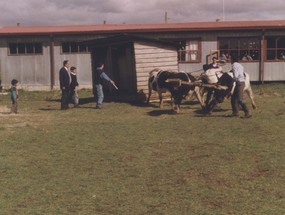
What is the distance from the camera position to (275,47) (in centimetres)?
2589

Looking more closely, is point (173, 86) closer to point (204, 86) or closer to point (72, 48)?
point (204, 86)

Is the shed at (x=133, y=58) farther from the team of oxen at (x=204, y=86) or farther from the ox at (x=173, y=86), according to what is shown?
the team of oxen at (x=204, y=86)

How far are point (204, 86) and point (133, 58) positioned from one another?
5244 millimetres

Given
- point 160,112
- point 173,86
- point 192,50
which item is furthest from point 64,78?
point 192,50

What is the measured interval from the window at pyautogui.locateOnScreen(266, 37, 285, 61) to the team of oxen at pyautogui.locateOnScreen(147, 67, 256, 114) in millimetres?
11240

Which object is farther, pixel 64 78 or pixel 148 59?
pixel 148 59

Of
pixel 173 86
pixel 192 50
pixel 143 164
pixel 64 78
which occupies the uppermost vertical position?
pixel 192 50

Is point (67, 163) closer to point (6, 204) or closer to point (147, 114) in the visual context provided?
point (6, 204)

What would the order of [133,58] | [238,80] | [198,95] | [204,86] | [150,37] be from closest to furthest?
[238,80], [204,86], [198,95], [133,58], [150,37]

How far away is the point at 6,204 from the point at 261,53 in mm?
21924

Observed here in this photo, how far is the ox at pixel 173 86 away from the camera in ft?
49.3

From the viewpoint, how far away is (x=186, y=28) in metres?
25.4

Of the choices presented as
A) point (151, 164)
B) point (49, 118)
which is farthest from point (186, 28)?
point (151, 164)

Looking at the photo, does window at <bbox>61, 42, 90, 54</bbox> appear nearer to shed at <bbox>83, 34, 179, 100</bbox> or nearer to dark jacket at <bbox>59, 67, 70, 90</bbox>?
shed at <bbox>83, 34, 179, 100</bbox>
